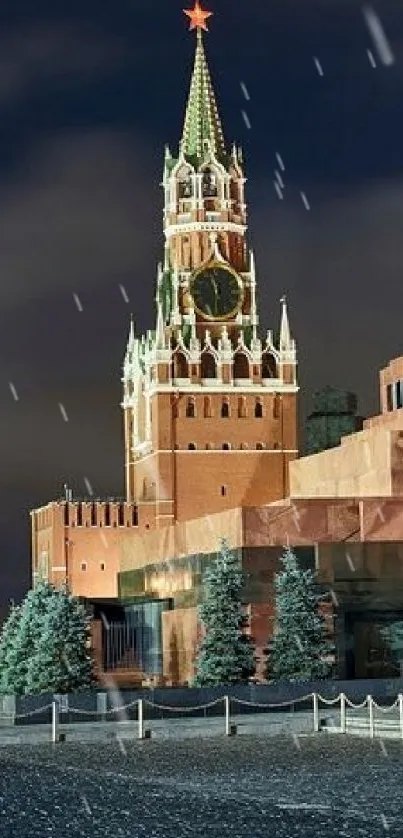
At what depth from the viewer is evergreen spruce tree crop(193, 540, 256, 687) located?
44.0 m

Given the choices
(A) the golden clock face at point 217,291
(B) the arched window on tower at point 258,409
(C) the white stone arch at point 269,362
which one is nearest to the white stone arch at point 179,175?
(A) the golden clock face at point 217,291

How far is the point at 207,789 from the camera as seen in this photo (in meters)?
22.7

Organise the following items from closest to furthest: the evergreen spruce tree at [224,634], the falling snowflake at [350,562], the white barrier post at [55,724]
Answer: the white barrier post at [55,724] < the evergreen spruce tree at [224,634] < the falling snowflake at [350,562]

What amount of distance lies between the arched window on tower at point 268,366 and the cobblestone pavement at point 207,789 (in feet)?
268

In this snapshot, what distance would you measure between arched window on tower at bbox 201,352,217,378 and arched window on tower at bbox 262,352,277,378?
10.0ft

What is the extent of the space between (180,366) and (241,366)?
12.8ft

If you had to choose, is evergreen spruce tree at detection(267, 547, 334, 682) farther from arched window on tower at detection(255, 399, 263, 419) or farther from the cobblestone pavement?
arched window on tower at detection(255, 399, 263, 419)

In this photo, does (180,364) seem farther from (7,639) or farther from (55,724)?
(55,724)

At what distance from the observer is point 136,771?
26.1 metres

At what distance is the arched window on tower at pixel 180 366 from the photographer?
112188 mm

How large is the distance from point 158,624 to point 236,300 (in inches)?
2209

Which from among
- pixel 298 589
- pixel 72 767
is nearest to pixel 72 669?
pixel 298 589

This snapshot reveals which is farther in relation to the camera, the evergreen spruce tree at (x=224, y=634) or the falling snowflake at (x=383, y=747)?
the evergreen spruce tree at (x=224, y=634)

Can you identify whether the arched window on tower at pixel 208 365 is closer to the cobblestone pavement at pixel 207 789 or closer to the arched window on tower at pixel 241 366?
the arched window on tower at pixel 241 366
